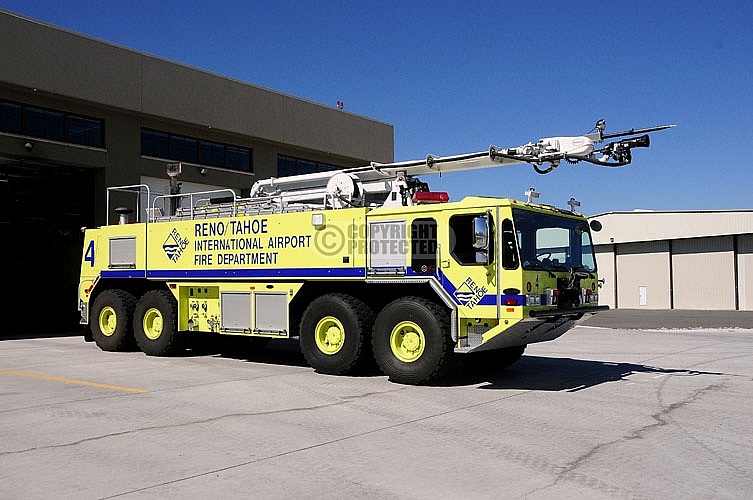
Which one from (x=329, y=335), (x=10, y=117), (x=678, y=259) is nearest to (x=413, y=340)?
(x=329, y=335)

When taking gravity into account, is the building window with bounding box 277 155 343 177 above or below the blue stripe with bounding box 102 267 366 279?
above

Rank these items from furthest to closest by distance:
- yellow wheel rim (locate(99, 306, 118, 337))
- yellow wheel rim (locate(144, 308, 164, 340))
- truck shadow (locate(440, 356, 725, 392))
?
yellow wheel rim (locate(99, 306, 118, 337)), yellow wheel rim (locate(144, 308, 164, 340)), truck shadow (locate(440, 356, 725, 392))

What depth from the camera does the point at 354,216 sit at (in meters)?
11.5

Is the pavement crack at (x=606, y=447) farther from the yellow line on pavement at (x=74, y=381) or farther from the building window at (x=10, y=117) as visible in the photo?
the building window at (x=10, y=117)

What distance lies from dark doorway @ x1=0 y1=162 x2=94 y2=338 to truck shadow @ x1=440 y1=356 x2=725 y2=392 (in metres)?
14.9

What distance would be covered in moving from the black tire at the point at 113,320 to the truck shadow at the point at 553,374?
6.83 metres

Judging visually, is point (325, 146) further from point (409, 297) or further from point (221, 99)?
point (409, 297)

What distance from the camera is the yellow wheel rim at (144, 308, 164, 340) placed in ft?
47.4

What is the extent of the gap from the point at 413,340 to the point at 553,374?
2.84 metres

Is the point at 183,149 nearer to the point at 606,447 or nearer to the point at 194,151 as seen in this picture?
the point at 194,151

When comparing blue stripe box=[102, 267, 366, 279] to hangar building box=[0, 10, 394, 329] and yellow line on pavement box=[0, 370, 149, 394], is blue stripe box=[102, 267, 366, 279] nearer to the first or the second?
yellow line on pavement box=[0, 370, 149, 394]

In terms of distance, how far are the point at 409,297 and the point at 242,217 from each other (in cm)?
381

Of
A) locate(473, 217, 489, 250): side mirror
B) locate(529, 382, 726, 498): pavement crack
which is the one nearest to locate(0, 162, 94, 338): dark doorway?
locate(473, 217, 489, 250): side mirror

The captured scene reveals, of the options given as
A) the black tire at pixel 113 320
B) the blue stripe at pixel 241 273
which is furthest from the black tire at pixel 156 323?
the blue stripe at pixel 241 273
